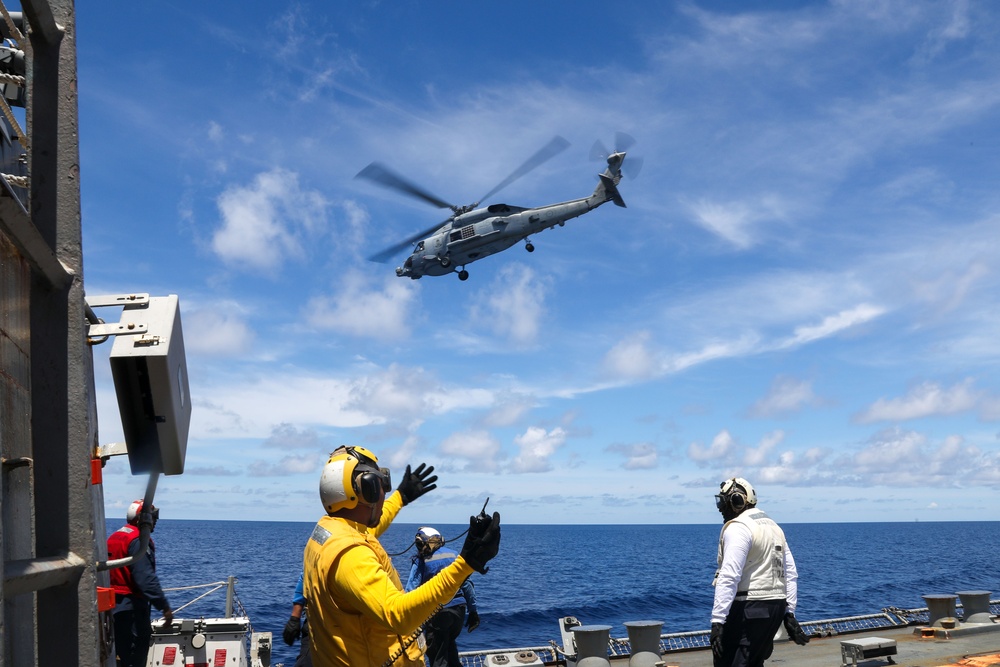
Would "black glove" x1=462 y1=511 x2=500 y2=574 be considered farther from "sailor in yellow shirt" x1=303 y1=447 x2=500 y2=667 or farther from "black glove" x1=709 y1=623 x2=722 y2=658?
"black glove" x1=709 y1=623 x2=722 y2=658

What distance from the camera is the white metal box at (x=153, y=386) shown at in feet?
11.7

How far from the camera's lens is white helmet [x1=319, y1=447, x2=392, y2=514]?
365 cm

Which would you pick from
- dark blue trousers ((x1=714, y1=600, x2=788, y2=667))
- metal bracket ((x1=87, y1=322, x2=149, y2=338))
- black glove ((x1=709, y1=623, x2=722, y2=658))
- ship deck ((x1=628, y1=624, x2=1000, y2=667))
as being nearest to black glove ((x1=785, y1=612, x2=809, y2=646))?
dark blue trousers ((x1=714, y1=600, x2=788, y2=667))

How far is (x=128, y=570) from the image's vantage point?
299 inches

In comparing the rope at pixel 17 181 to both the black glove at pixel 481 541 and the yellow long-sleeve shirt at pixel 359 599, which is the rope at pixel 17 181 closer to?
the yellow long-sleeve shirt at pixel 359 599

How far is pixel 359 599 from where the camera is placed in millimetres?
3223

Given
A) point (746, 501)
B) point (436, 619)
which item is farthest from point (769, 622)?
point (436, 619)

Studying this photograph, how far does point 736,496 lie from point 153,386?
4753 millimetres

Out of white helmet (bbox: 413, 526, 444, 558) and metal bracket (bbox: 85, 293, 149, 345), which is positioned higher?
metal bracket (bbox: 85, 293, 149, 345)

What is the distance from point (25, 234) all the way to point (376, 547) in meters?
1.89

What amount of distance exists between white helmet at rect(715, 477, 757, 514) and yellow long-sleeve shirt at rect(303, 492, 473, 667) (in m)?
3.75

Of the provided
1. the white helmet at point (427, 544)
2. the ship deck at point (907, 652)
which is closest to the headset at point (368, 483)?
the white helmet at point (427, 544)

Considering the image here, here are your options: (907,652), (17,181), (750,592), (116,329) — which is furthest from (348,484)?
(907,652)

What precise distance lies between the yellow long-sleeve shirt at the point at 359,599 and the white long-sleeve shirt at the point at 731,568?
3.33m
